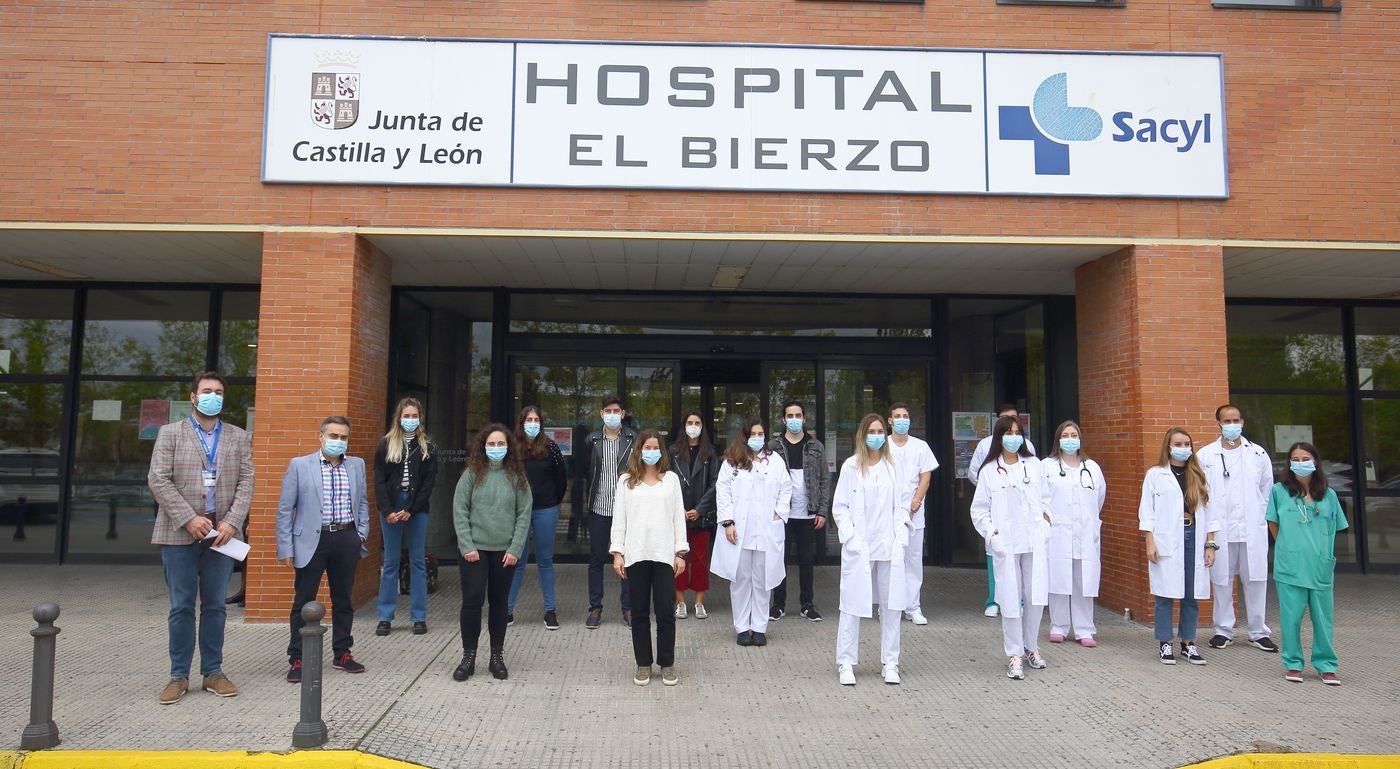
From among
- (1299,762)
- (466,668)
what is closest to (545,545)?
(466,668)

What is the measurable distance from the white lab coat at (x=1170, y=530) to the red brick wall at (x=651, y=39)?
271cm

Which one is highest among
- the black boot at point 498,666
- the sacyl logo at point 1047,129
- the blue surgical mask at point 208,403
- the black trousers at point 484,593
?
the sacyl logo at point 1047,129

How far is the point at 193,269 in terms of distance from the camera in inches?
383

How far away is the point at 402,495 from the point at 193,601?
75.2 inches

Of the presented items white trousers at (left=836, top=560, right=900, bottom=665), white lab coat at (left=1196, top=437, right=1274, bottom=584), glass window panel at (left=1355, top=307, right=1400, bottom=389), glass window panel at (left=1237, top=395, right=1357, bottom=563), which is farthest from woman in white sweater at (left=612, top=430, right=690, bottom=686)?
glass window panel at (left=1355, top=307, right=1400, bottom=389)

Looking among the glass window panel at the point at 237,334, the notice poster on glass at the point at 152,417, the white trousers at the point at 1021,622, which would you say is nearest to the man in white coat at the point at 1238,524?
the white trousers at the point at 1021,622

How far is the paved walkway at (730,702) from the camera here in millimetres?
4840

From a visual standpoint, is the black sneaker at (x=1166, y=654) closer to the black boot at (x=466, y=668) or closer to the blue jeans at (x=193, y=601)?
the black boot at (x=466, y=668)

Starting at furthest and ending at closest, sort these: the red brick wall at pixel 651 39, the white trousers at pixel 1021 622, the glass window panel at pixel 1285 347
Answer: the glass window panel at pixel 1285 347 < the red brick wall at pixel 651 39 < the white trousers at pixel 1021 622

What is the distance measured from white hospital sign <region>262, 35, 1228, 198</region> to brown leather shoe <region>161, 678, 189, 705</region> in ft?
15.1

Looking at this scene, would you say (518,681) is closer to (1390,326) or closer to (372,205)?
(372,205)

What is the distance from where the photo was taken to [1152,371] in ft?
26.2

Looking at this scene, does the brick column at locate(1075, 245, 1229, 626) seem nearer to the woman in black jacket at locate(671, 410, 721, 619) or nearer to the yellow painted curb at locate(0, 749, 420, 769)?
the woman in black jacket at locate(671, 410, 721, 619)

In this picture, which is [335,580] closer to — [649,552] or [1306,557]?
[649,552]
